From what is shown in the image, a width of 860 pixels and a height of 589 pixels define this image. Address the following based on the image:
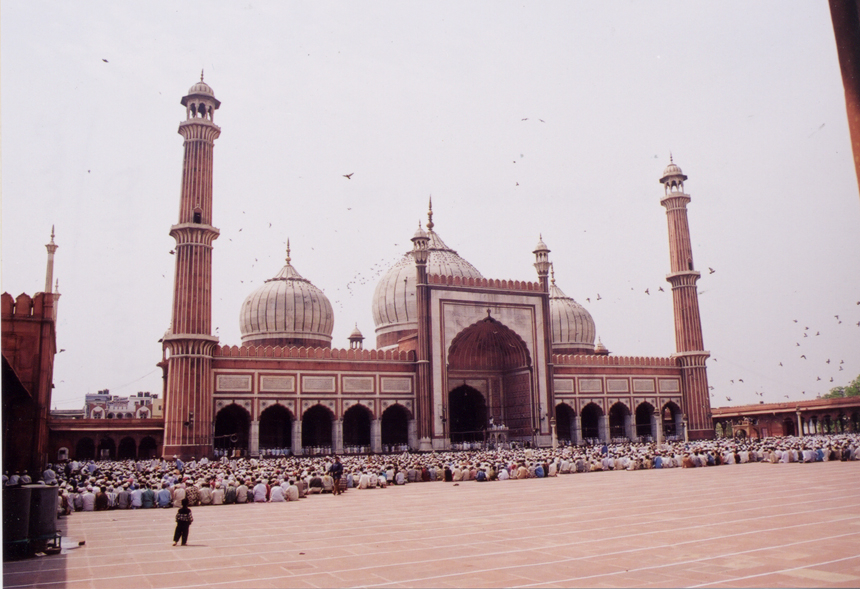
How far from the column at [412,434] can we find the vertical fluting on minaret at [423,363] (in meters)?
0.14

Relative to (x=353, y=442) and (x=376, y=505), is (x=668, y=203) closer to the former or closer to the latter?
(x=353, y=442)

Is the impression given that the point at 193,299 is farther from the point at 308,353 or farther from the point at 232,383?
the point at 308,353

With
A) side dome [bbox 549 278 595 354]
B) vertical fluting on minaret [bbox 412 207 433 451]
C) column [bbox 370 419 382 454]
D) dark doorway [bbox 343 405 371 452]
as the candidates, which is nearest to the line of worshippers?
vertical fluting on minaret [bbox 412 207 433 451]

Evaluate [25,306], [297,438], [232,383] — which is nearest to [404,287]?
[297,438]

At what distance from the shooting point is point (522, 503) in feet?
41.1

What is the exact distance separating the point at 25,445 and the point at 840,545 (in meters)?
15.0

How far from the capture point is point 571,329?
44594 millimetres

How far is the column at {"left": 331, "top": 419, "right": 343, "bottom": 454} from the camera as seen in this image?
29750 millimetres

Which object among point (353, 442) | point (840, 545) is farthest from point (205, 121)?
point (840, 545)

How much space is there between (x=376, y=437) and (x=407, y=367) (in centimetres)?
345

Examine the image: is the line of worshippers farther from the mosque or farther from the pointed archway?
the pointed archway

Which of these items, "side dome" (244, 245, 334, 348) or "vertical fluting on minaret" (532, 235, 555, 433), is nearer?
"vertical fluting on minaret" (532, 235, 555, 433)

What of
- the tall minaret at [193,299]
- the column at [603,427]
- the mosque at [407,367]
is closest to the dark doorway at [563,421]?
the mosque at [407,367]

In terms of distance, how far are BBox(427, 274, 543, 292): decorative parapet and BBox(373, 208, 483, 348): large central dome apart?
249 centimetres
